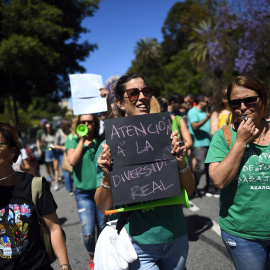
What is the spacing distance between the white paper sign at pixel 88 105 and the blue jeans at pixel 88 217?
931 millimetres

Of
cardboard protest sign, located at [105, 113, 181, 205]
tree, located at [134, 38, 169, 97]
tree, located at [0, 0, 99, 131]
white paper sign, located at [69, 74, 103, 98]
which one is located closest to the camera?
cardboard protest sign, located at [105, 113, 181, 205]

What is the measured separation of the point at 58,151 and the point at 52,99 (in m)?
13.3

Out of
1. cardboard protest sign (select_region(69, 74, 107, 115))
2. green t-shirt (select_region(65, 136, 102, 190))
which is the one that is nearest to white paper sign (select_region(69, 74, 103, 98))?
cardboard protest sign (select_region(69, 74, 107, 115))

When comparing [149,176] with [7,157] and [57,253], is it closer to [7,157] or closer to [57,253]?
[57,253]

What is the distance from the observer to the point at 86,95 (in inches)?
126

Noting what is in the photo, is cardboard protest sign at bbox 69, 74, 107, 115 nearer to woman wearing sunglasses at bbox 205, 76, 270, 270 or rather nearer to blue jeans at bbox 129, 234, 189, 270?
woman wearing sunglasses at bbox 205, 76, 270, 270

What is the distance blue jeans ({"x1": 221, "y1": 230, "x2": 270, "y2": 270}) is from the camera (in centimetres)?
185

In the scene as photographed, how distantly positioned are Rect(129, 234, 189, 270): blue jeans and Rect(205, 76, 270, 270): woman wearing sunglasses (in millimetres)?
334

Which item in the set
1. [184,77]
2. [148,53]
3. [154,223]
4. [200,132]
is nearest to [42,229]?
[154,223]

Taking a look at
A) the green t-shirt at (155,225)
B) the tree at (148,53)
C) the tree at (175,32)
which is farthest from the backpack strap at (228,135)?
the tree at (175,32)

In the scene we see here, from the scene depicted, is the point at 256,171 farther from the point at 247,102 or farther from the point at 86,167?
the point at 86,167

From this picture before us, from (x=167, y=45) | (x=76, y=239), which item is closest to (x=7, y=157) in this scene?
(x=76, y=239)

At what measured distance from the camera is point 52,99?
69.1 feet

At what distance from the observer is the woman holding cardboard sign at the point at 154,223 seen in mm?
1770
